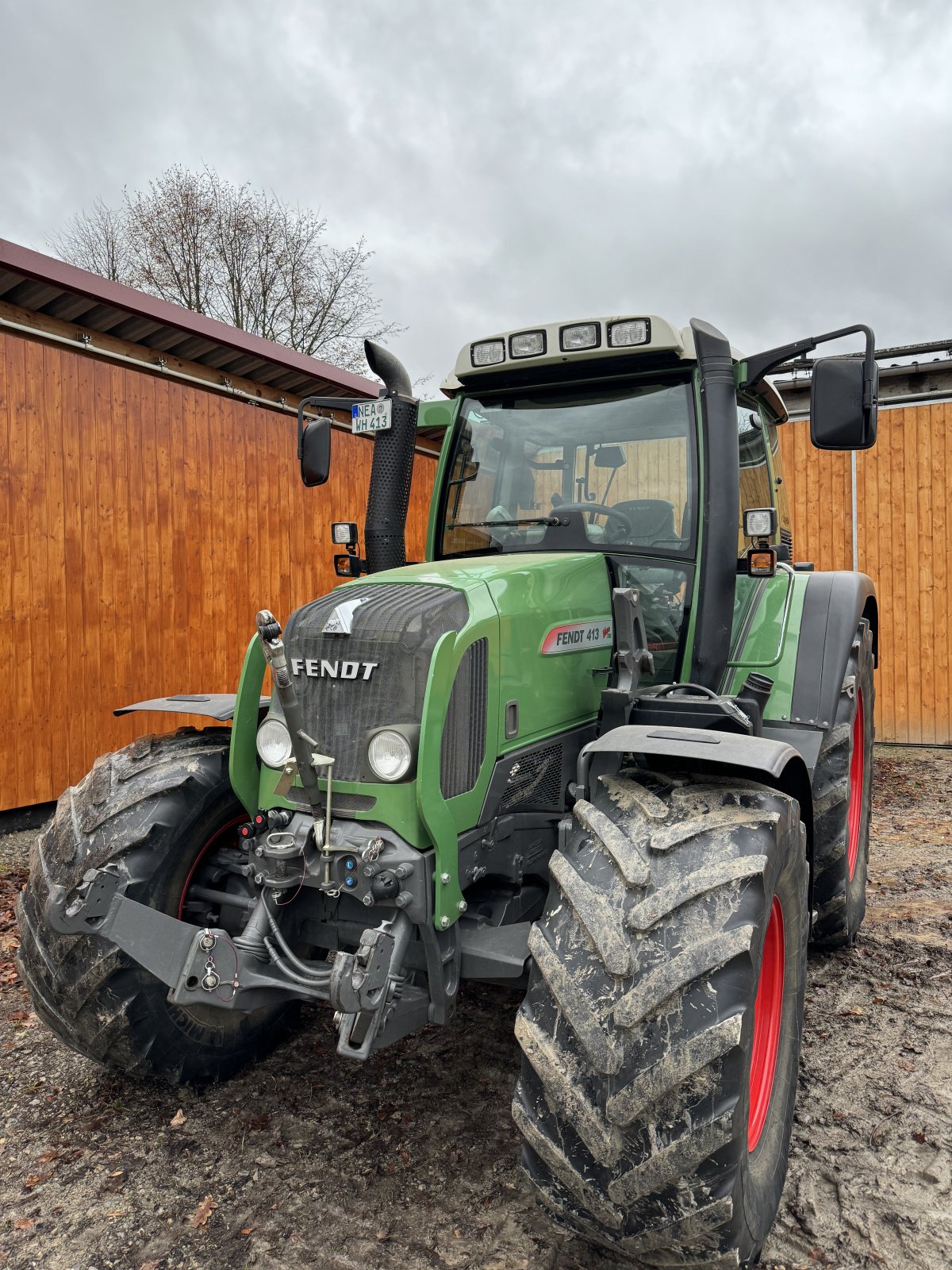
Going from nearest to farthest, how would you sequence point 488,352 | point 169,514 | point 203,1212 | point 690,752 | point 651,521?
1. point 690,752
2. point 203,1212
3. point 651,521
4. point 488,352
5. point 169,514

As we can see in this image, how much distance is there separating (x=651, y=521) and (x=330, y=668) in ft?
4.61

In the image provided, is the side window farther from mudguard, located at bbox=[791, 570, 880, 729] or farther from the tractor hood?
the tractor hood

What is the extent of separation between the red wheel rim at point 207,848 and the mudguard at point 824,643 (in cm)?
217

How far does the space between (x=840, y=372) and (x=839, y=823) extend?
1.73 meters

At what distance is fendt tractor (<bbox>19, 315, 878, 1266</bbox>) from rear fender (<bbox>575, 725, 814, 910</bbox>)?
0.01m

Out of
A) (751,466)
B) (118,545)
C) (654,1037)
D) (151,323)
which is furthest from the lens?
(151,323)

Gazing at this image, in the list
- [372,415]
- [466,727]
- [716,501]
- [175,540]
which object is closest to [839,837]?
[716,501]

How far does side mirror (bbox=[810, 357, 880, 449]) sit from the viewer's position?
2.91m

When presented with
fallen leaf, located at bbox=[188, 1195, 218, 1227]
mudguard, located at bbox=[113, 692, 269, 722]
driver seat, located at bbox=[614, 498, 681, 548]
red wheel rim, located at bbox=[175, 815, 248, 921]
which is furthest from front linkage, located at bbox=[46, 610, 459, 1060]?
driver seat, located at bbox=[614, 498, 681, 548]

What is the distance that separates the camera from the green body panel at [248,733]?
8.92 feet

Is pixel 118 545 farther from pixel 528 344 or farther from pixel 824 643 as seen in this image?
pixel 824 643

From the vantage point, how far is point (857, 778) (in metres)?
4.54

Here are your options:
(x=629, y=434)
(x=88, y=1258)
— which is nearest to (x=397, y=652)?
(x=629, y=434)

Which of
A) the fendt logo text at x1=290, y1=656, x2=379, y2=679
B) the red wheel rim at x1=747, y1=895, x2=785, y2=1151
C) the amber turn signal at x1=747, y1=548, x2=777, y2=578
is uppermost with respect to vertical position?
the amber turn signal at x1=747, y1=548, x2=777, y2=578
